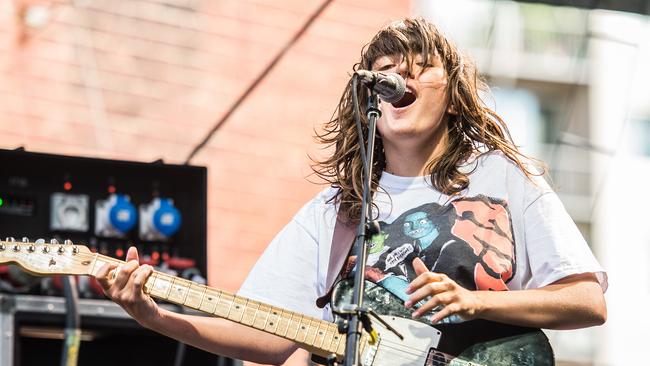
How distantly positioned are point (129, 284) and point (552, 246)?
3.38 feet

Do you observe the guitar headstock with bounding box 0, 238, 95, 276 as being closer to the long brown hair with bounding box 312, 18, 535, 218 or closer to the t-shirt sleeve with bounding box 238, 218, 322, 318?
the t-shirt sleeve with bounding box 238, 218, 322, 318

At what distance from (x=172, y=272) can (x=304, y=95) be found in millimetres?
1567

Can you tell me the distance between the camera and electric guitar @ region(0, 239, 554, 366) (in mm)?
2938

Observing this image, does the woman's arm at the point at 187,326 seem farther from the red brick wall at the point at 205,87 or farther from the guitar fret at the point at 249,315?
the red brick wall at the point at 205,87

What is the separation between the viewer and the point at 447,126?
324cm

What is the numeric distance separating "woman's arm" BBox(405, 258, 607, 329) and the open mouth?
0.50 metres

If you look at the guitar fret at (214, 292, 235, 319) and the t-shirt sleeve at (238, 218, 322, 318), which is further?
the t-shirt sleeve at (238, 218, 322, 318)

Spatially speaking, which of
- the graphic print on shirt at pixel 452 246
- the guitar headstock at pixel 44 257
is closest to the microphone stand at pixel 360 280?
the graphic print on shirt at pixel 452 246

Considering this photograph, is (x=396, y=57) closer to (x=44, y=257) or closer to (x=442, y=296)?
(x=442, y=296)

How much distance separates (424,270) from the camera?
8.96 ft

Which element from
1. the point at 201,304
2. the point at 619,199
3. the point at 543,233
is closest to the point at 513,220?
the point at 543,233

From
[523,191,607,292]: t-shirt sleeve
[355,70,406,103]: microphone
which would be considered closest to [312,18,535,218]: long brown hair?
[523,191,607,292]: t-shirt sleeve

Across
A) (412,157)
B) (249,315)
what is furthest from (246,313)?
(412,157)

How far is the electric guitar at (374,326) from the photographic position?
2.94 m
